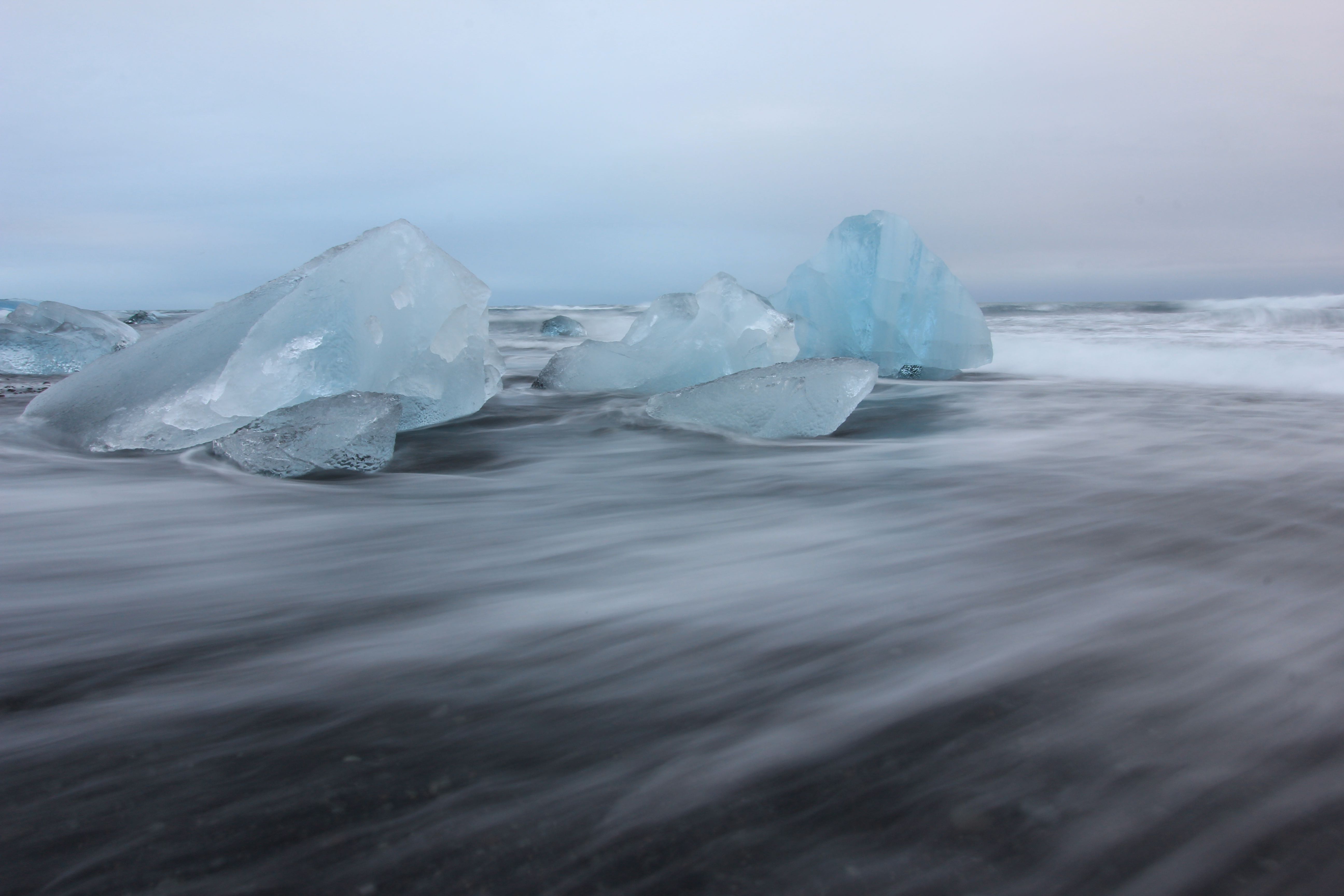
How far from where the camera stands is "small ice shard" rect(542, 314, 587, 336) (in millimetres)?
14352

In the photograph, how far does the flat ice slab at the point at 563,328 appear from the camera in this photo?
14344 mm

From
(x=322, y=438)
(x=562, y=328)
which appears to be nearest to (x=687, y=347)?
(x=322, y=438)

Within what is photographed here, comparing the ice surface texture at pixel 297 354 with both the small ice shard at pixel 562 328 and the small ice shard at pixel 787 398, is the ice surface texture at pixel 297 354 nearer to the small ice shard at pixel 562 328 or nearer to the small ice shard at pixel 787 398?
the small ice shard at pixel 787 398

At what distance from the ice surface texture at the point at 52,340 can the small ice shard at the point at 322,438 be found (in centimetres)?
534

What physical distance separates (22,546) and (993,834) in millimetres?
2542

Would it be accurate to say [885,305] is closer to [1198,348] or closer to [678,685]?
[1198,348]

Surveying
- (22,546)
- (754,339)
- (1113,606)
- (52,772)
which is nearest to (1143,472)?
(1113,606)

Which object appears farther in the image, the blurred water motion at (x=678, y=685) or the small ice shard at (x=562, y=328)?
the small ice shard at (x=562, y=328)

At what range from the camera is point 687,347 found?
5301 mm

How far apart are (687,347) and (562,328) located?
31.4 feet

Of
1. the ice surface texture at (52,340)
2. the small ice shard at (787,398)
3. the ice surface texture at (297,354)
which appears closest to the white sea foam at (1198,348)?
the small ice shard at (787,398)

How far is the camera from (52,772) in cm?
104

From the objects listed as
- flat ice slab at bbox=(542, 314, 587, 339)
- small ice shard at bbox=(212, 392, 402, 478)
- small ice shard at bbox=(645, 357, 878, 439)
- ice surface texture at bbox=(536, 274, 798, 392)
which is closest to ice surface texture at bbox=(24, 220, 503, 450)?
small ice shard at bbox=(212, 392, 402, 478)

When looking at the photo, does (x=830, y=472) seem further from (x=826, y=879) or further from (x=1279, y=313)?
(x=1279, y=313)
